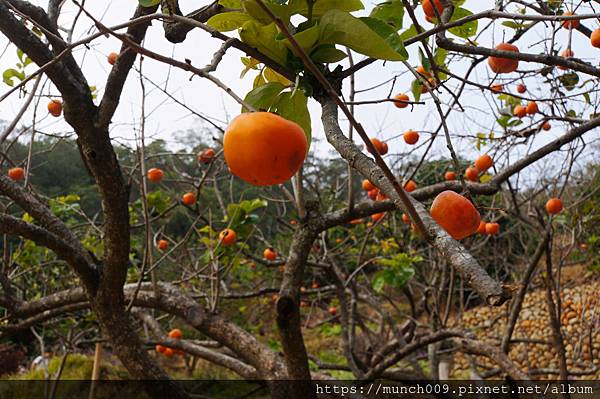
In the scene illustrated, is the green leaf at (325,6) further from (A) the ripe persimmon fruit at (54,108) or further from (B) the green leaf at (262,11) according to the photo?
(A) the ripe persimmon fruit at (54,108)

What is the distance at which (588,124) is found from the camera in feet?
5.50

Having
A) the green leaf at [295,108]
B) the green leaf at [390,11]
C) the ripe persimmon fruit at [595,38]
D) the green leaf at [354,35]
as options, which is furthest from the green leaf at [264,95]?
the ripe persimmon fruit at [595,38]

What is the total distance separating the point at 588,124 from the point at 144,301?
2115 millimetres

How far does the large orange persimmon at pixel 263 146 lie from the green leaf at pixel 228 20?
166 mm

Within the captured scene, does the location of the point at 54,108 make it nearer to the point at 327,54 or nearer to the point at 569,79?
the point at 327,54

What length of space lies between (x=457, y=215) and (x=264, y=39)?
0.43 m

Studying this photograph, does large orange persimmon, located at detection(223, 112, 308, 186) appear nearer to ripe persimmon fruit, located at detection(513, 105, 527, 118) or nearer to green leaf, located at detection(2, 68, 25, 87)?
green leaf, located at detection(2, 68, 25, 87)

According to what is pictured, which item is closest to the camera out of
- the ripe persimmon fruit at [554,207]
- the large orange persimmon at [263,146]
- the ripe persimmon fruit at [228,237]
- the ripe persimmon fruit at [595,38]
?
the large orange persimmon at [263,146]

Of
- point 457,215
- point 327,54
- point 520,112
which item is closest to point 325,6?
point 327,54

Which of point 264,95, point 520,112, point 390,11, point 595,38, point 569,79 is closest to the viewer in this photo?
point 264,95

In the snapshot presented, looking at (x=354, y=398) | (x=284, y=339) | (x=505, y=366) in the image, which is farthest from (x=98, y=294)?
(x=505, y=366)

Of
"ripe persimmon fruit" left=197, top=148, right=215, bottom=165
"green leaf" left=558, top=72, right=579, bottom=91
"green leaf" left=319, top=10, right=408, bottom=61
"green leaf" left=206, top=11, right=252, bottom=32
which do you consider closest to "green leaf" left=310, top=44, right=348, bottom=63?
"green leaf" left=319, top=10, right=408, bottom=61

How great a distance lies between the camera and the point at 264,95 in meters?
0.76

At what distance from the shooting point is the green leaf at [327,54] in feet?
2.20
